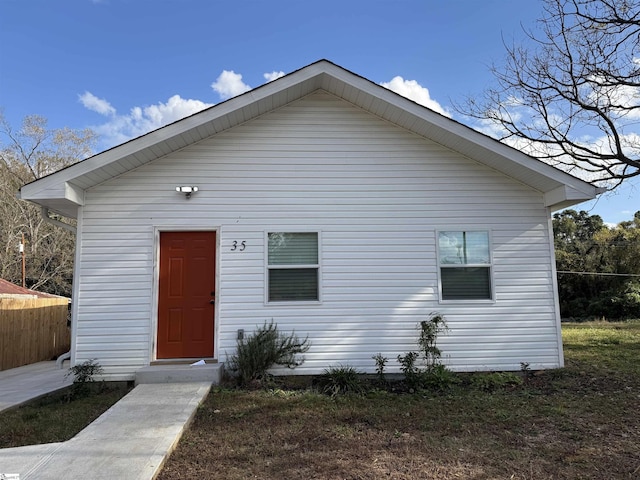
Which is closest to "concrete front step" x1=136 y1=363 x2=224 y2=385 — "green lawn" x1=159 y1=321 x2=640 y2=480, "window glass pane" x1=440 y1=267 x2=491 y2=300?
"green lawn" x1=159 y1=321 x2=640 y2=480

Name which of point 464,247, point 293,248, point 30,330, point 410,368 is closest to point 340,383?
point 410,368

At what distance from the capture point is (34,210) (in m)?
20.9

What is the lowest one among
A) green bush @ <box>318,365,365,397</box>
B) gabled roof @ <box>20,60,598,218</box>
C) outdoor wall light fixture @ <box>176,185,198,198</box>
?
green bush @ <box>318,365,365,397</box>

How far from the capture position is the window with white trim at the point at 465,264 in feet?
21.5

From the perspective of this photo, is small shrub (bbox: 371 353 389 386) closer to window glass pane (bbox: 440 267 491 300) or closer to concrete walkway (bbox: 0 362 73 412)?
window glass pane (bbox: 440 267 491 300)

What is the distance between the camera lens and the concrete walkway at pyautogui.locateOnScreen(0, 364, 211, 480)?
298 cm

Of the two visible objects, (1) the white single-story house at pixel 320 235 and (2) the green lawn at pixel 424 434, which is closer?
(2) the green lawn at pixel 424 434

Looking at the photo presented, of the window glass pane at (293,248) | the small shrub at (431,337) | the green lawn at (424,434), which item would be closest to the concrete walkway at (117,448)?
the green lawn at (424,434)

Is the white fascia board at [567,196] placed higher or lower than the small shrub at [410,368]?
higher

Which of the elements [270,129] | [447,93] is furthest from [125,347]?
[447,93]

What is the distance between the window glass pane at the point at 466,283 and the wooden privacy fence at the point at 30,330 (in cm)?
971

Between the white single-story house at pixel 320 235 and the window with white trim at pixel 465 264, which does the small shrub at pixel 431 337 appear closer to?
the white single-story house at pixel 320 235

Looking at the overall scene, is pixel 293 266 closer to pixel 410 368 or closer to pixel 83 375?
pixel 410 368

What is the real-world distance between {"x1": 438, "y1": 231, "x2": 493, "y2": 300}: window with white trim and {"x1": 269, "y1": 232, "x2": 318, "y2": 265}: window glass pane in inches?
80.6
